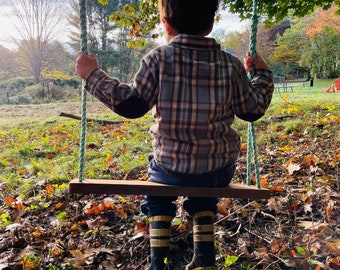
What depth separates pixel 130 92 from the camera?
1.24 metres

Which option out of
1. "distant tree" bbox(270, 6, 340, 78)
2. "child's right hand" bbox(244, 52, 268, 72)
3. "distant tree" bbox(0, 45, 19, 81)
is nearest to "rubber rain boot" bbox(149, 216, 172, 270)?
"child's right hand" bbox(244, 52, 268, 72)

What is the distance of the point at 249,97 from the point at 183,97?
29 centimetres

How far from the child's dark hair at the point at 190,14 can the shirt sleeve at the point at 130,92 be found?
21 cm

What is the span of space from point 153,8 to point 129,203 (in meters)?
2.30

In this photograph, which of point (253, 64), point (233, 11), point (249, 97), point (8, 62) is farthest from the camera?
point (8, 62)

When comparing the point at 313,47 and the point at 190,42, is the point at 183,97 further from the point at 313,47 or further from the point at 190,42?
the point at 313,47

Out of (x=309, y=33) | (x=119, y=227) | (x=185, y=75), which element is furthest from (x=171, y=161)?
(x=309, y=33)

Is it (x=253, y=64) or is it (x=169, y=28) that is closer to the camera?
(x=169, y=28)

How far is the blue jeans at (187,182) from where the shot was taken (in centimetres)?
131

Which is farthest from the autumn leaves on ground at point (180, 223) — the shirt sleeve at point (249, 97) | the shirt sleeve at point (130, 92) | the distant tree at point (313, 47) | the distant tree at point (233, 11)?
the distant tree at point (313, 47)

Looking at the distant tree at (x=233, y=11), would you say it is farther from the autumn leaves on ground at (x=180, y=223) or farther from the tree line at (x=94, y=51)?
the tree line at (x=94, y=51)

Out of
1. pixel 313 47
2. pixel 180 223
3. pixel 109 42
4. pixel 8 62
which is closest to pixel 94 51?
pixel 109 42

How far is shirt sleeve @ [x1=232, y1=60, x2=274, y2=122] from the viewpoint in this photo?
53.1 inches

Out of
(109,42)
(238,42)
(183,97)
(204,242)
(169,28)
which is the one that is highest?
(238,42)
